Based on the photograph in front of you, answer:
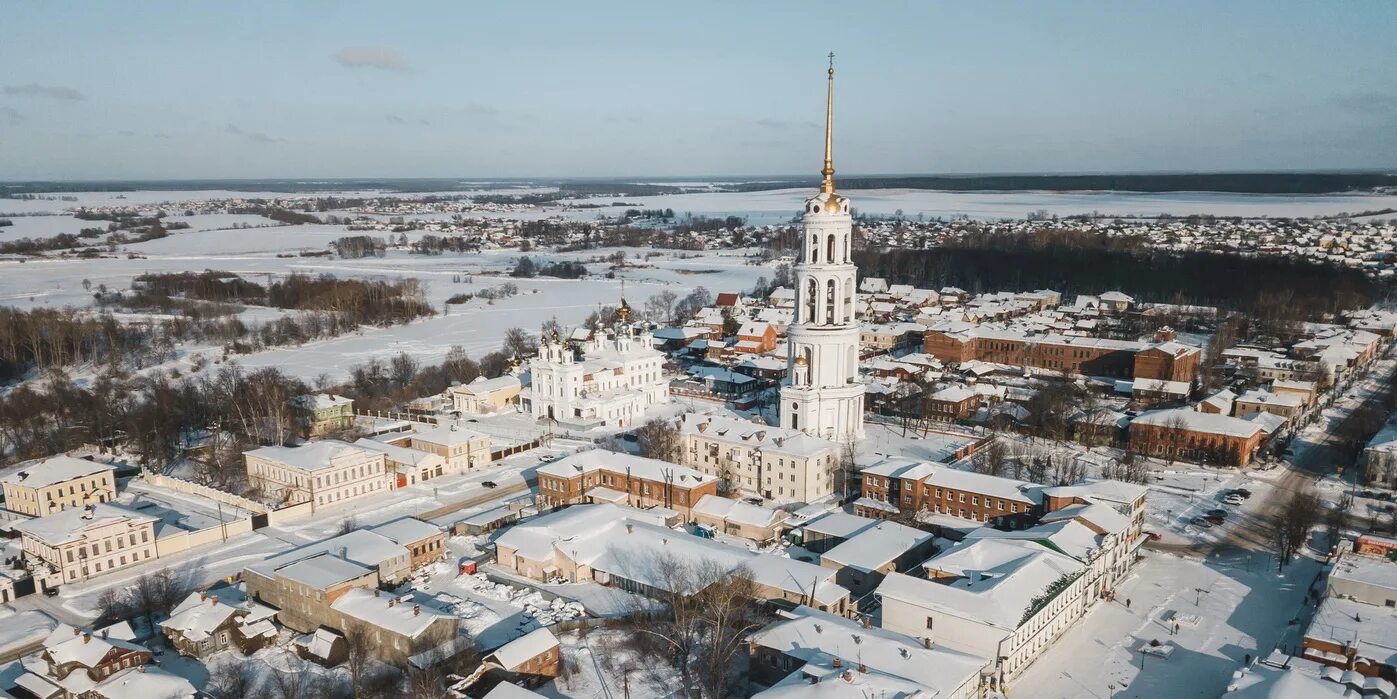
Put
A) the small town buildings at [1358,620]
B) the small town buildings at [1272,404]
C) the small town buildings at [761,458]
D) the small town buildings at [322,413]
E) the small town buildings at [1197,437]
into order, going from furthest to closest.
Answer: the small town buildings at [322,413]
the small town buildings at [1272,404]
the small town buildings at [1197,437]
the small town buildings at [761,458]
the small town buildings at [1358,620]

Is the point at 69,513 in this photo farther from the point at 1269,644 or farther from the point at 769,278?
the point at 769,278

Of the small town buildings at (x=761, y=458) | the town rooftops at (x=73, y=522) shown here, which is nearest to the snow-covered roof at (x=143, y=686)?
the town rooftops at (x=73, y=522)

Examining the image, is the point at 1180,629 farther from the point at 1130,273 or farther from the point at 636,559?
the point at 1130,273

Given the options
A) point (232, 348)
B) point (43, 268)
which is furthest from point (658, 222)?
point (232, 348)

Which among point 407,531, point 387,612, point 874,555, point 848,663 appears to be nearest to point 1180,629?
point 874,555

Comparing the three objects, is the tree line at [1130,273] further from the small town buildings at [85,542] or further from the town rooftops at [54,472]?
the town rooftops at [54,472]

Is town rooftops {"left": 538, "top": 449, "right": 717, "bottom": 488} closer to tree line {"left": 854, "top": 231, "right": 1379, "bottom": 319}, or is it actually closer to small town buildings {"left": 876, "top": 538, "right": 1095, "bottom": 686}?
small town buildings {"left": 876, "top": 538, "right": 1095, "bottom": 686}
